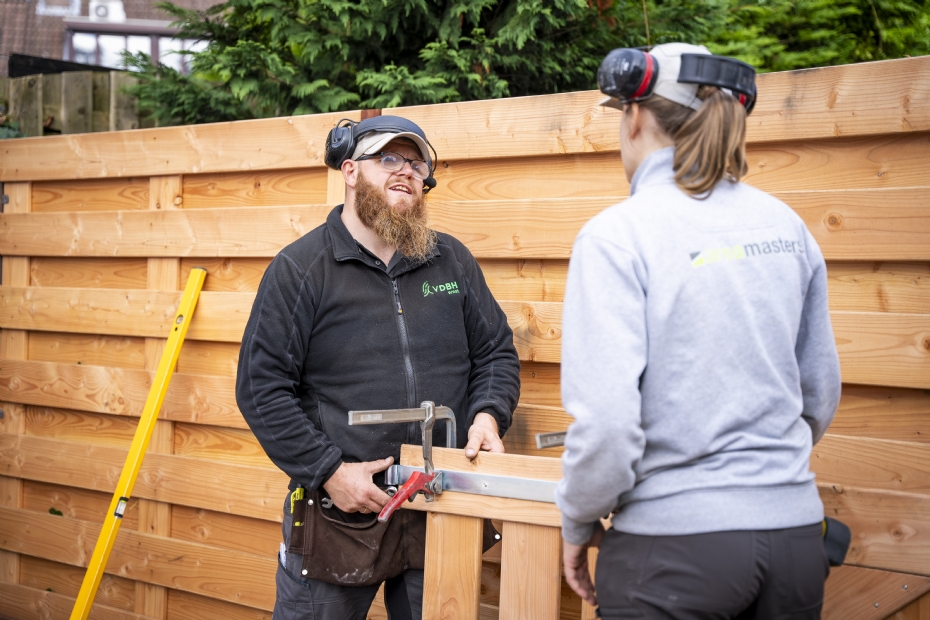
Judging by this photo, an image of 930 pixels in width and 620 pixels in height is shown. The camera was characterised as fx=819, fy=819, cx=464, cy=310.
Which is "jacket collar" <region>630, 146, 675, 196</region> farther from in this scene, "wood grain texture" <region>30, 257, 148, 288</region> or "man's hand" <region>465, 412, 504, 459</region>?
"wood grain texture" <region>30, 257, 148, 288</region>

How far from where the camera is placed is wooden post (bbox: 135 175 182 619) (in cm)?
392

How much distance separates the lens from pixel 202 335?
12.4 ft

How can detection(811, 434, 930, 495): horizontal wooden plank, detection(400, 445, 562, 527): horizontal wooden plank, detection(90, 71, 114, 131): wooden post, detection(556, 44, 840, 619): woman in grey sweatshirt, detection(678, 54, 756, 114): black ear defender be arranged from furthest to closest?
1. detection(90, 71, 114, 131): wooden post
2. detection(811, 434, 930, 495): horizontal wooden plank
3. detection(400, 445, 562, 527): horizontal wooden plank
4. detection(678, 54, 756, 114): black ear defender
5. detection(556, 44, 840, 619): woman in grey sweatshirt

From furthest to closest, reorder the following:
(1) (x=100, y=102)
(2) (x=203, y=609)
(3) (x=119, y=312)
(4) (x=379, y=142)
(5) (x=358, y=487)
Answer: (1) (x=100, y=102) → (3) (x=119, y=312) → (2) (x=203, y=609) → (4) (x=379, y=142) → (5) (x=358, y=487)

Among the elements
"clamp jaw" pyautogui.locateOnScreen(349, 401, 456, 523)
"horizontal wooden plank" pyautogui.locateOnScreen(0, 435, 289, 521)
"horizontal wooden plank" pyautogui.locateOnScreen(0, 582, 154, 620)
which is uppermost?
"clamp jaw" pyautogui.locateOnScreen(349, 401, 456, 523)

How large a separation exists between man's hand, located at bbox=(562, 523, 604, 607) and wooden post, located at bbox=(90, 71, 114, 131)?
5126 millimetres

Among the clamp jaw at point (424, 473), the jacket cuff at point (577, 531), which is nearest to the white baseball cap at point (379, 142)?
the clamp jaw at point (424, 473)

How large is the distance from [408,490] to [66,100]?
4.55 meters

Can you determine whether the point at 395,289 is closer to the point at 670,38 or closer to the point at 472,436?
the point at 472,436

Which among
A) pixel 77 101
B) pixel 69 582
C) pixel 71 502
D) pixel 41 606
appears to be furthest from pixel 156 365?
pixel 77 101

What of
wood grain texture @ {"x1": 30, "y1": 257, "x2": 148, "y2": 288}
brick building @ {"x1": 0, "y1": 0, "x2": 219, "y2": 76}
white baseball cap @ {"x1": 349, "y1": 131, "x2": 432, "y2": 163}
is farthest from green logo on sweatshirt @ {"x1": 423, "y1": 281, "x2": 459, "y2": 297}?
brick building @ {"x1": 0, "y1": 0, "x2": 219, "y2": 76}

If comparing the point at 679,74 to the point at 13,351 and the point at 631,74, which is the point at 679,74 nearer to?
the point at 631,74

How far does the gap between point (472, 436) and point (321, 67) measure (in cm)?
296

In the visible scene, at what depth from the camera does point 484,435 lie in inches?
99.7
